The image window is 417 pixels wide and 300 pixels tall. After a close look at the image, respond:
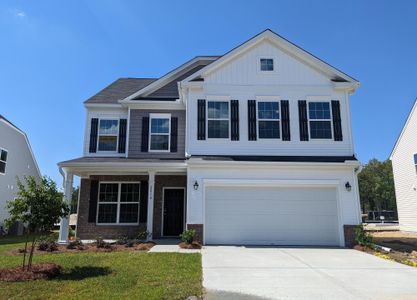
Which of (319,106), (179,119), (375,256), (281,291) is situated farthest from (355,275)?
(179,119)

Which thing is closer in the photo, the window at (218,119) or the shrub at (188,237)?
the shrub at (188,237)

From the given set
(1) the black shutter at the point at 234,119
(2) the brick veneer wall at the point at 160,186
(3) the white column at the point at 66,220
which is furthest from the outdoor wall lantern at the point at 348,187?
(3) the white column at the point at 66,220

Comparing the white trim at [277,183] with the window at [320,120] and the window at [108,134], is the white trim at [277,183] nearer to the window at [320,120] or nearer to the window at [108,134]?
the window at [320,120]

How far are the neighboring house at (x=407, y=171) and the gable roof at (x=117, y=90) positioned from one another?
16017 millimetres

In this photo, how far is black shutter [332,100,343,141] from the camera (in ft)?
45.4

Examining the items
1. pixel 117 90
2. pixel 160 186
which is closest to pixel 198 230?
pixel 160 186

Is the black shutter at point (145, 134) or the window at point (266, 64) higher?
the window at point (266, 64)

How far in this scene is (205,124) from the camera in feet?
45.4

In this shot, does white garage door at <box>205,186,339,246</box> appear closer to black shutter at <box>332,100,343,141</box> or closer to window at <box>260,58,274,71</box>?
black shutter at <box>332,100,343,141</box>

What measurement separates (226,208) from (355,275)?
19.4 feet

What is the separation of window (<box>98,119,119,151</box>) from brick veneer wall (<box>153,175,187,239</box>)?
2.66 metres

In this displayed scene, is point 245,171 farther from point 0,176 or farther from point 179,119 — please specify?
point 0,176

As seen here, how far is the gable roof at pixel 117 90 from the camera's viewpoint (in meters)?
16.2

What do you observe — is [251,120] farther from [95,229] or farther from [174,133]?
[95,229]
